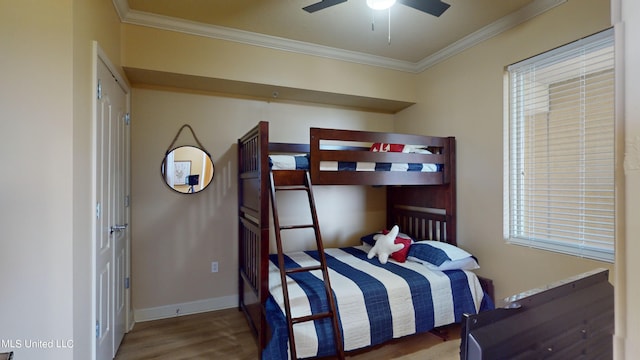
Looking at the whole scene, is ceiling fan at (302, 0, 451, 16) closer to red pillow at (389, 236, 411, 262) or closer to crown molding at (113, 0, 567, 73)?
crown molding at (113, 0, 567, 73)

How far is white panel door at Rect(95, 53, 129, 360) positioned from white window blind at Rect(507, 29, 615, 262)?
3.05 metres

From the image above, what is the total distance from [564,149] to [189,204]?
3.24 metres

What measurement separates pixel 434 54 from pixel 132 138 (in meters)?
3.15

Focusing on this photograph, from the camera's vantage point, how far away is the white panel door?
1877mm

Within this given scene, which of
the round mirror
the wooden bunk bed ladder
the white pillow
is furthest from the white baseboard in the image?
the white pillow

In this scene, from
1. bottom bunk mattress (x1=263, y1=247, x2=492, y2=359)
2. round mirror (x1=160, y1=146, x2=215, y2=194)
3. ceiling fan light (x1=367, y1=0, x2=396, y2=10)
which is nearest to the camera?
ceiling fan light (x1=367, y1=0, x2=396, y2=10)

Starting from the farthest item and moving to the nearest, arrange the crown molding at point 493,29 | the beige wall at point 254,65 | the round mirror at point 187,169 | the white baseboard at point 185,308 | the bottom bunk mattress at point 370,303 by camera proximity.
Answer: the round mirror at point 187,169 < the white baseboard at point 185,308 < the beige wall at point 254,65 < the crown molding at point 493,29 < the bottom bunk mattress at point 370,303

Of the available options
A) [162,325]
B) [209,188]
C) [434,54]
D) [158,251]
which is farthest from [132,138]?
[434,54]

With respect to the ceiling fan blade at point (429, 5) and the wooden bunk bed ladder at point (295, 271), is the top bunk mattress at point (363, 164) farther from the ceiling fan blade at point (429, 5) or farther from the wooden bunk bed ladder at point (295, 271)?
the ceiling fan blade at point (429, 5)

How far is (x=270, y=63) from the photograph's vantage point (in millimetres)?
2973

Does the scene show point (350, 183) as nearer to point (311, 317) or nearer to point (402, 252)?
point (402, 252)

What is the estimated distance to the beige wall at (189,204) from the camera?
2912 mm

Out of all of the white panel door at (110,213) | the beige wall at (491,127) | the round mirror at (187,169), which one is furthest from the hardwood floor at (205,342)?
the round mirror at (187,169)

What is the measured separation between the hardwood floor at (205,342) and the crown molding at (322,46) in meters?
2.60
